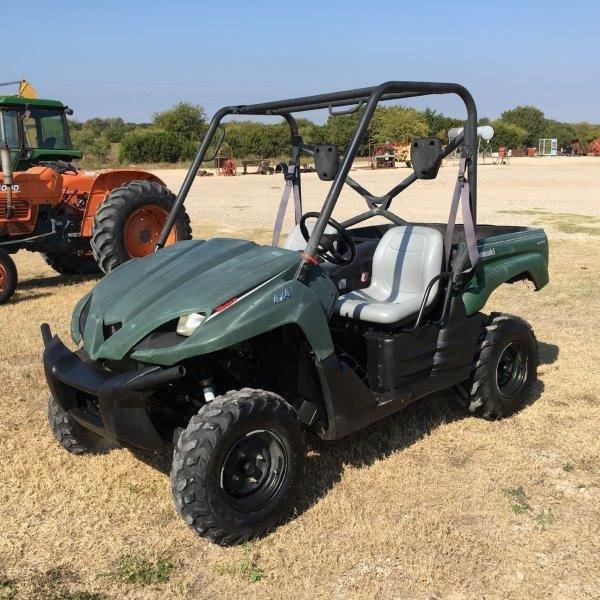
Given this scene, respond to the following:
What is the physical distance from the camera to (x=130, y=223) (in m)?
7.34

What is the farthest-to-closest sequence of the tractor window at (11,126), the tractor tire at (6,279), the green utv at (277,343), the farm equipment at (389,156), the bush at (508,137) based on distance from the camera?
1. the bush at (508,137)
2. the farm equipment at (389,156)
3. the tractor window at (11,126)
4. the tractor tire at (6,279)
5. the green utv at (277,343)

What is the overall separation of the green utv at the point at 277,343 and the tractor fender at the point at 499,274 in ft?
0.03

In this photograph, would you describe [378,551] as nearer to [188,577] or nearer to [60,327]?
[188,577]

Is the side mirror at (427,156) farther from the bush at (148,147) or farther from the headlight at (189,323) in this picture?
the bush at (148,147)

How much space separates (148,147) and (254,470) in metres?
40.9

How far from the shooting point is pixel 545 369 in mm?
4734

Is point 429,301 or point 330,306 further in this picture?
point 429,301

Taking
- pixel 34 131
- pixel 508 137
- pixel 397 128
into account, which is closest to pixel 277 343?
pixel 34 131

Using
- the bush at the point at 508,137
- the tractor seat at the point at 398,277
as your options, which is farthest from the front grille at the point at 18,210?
the bush at the point at 508,137

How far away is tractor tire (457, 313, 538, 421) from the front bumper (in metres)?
1.83

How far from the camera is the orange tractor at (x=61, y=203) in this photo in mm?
7098

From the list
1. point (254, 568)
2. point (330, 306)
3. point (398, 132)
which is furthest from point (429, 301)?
point (398, 132)

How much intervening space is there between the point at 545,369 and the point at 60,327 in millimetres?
3869

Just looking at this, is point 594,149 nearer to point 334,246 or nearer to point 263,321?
point 334,246
